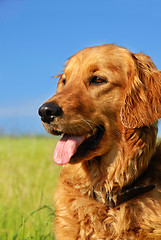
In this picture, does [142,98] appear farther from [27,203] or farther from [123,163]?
[27,203]

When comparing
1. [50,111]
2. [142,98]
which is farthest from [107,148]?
[50,111]

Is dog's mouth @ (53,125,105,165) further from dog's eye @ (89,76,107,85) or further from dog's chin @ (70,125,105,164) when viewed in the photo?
dog's eye @ (89,76,107,85)

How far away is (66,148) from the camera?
11.2 ft

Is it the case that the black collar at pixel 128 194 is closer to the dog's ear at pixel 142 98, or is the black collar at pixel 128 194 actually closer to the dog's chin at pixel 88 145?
the dog's chin at pixel 88 145

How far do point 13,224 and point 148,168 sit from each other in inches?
114

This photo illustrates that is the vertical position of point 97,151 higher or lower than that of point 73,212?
higher

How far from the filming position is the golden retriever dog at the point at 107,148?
3.31 m

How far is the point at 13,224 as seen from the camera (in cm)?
550

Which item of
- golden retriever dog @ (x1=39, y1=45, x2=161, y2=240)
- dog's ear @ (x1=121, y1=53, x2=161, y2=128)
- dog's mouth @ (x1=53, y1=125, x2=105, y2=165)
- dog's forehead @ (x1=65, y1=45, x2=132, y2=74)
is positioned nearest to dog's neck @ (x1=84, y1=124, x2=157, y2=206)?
golden retriever dog @ (x1=39, y1=45, x2=161, y2=240)

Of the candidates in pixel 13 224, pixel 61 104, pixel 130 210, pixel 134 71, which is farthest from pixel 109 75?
pixel 13 224

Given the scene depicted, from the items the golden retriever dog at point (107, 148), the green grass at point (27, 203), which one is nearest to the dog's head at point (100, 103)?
the golden retriever dog at point (107, 148)

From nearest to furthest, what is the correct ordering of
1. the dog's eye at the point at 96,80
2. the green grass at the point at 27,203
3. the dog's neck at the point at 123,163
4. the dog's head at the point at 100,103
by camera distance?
the dog's head at the point at 100,103 < the dog's neck at the point at 123,163 < the dog's eye at the point at 96,80 < the green grass at the point at 27,203

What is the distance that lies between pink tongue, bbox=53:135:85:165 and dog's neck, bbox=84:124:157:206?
1.26ft

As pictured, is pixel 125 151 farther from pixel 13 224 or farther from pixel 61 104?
pixel 13 224
